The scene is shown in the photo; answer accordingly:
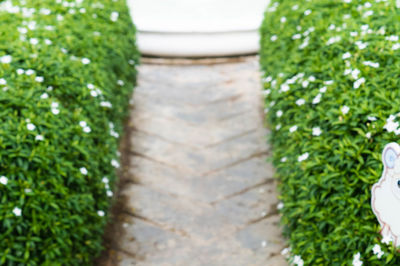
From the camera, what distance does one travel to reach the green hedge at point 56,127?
2.40 metres

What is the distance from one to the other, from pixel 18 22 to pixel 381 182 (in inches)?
→ 97.5

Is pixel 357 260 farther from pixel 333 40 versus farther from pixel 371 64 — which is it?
pixel 333 40

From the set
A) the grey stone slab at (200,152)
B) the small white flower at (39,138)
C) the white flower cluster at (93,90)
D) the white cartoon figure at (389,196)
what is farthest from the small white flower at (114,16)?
the white cartoon figure at (389,196)

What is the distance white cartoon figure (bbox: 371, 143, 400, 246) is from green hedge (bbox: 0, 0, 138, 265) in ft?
4.37

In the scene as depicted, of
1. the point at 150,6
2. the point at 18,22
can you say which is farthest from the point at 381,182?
the point at 150,6

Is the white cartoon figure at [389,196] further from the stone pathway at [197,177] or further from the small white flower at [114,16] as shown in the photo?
the small white flower at [114,16]

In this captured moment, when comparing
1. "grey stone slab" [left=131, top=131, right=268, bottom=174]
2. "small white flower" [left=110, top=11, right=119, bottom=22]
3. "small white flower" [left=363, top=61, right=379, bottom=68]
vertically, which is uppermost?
"small white flower" [left=363, top=61, right=379, bottom=68]

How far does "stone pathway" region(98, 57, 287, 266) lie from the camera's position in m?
3.39

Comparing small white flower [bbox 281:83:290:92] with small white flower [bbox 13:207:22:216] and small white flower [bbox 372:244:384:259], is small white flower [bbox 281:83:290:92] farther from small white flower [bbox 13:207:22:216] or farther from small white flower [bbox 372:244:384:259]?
small white flower [bbox 13:207:22:216]

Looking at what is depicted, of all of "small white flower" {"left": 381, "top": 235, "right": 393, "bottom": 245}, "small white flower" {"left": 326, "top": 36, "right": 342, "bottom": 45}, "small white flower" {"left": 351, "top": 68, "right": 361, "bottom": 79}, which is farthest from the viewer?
"small white flower" {"left": 326, "top": 36, "right": 342, "bottom": 45}

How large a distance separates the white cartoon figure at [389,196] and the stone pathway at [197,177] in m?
1.23

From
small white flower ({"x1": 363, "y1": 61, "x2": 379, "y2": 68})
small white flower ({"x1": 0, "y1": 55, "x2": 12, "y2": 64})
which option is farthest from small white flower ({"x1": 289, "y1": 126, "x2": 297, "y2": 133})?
small white flower ({"x1": 0, "y1": 55, "x2": 12, "y2": 64})

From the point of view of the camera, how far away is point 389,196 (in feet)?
6.64

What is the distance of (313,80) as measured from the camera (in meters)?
3.00
